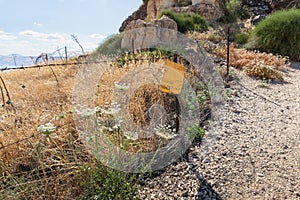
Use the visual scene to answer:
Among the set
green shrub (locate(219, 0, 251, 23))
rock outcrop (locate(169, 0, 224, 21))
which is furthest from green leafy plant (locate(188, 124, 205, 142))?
green shrub (locate(219, 0, 251, 23))

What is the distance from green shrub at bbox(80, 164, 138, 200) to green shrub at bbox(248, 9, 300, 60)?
5946 millimetres

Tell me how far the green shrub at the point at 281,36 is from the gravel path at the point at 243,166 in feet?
13.4

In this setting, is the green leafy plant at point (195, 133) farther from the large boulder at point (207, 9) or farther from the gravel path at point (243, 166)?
the large boulder at point (207, 9)

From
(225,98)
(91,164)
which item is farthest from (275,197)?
(225,98)

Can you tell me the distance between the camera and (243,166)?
5.82 ft

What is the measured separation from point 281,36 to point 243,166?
556 cm

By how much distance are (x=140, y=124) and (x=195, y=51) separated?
97.5 inches

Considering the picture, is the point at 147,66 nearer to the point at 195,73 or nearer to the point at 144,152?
the point at 195,73

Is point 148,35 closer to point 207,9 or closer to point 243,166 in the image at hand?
point 243,166

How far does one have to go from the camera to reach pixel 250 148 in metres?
2.02

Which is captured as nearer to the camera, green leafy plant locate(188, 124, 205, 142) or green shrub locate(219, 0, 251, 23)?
green leafy plant locate(188, 124, 205, 142)

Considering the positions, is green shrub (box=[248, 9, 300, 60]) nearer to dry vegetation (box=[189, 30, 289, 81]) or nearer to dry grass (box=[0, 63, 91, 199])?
dry vegetation (box=[189, 30, 289, 81])

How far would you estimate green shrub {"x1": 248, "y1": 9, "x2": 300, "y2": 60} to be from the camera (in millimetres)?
6301

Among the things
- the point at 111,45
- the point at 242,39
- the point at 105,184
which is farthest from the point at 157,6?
the point at 105,184
